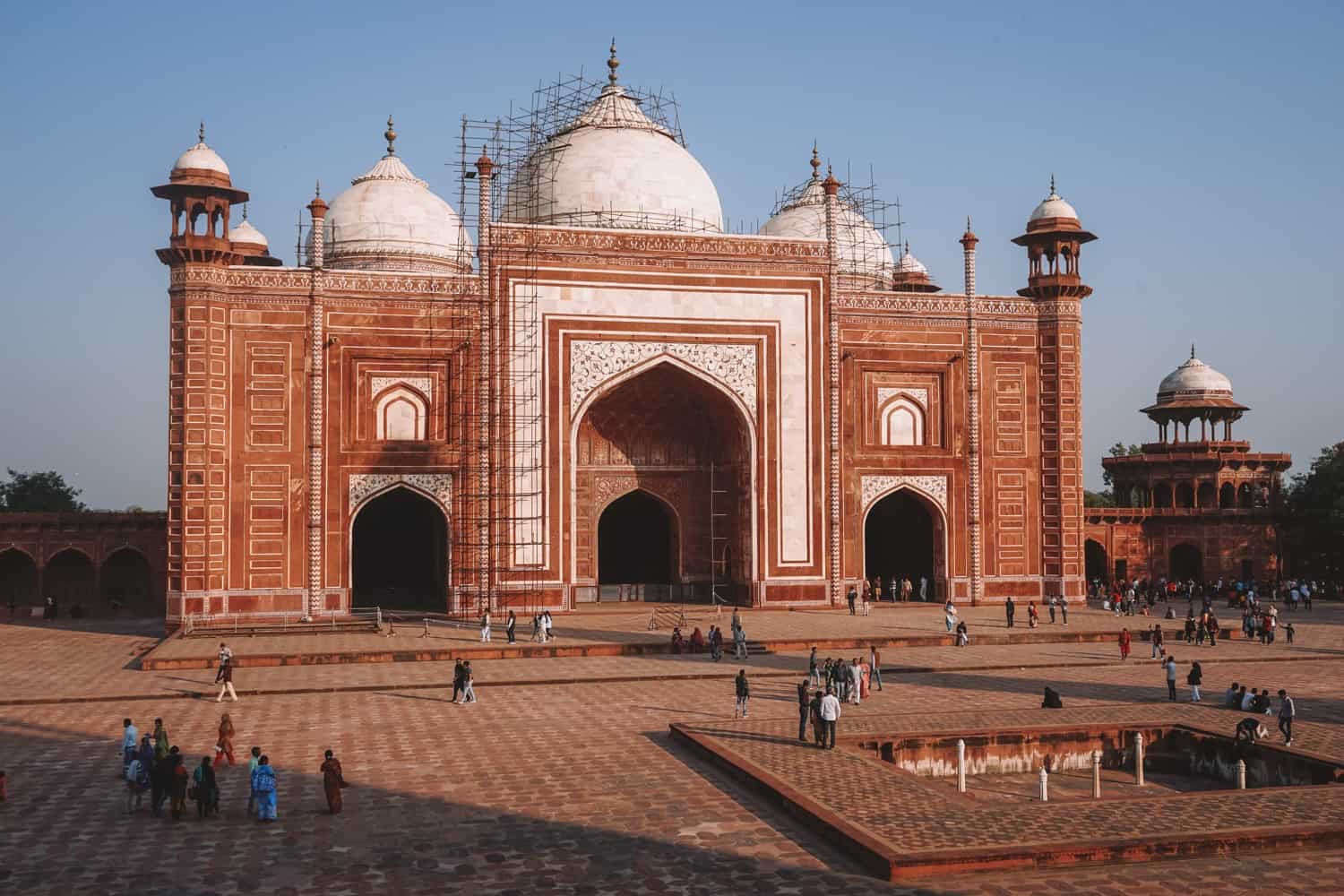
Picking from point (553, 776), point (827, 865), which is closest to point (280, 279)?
point (553, 776)

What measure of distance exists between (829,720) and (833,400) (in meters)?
15.2

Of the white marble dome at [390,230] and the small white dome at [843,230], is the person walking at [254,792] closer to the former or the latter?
the white marble dome at [390,230]

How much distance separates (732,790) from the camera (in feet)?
35.7

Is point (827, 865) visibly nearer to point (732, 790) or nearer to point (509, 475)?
point (732, 790)

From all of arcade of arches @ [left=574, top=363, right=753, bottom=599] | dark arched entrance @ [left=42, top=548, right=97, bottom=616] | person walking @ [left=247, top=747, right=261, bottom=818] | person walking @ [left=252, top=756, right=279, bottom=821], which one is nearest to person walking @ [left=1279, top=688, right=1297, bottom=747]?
person walking @ [left=252, top=756, right=279, bottom=821]

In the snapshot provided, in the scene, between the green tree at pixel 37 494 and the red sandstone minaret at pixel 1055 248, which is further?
the green tree at pixel 37 494

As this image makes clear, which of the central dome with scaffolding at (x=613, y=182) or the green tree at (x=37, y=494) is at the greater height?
the central dome with scaffolding at (x=613, y=182)

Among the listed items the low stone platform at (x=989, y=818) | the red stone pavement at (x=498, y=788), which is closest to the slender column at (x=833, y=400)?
the red stone pavement at (x=498, y=788)

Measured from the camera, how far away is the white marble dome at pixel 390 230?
29.9m

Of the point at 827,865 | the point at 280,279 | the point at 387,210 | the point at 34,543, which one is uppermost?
the point at 387,210

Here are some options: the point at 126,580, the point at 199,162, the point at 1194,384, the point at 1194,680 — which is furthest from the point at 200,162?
the point at 1194,384

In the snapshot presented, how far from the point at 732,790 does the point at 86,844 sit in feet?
17.0

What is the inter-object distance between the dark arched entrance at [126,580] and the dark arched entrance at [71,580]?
342 mm

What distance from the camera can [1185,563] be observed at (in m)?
35.3
